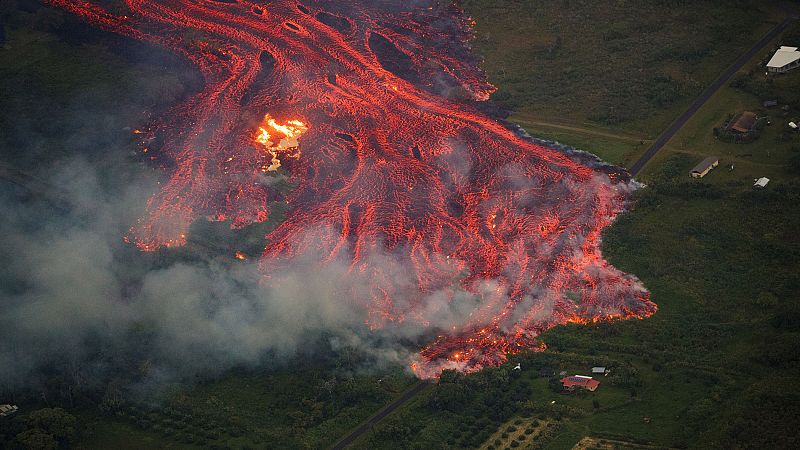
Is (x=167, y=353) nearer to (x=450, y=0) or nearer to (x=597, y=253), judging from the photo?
(x=597, y=253)

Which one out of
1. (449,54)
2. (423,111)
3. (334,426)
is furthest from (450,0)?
(334,426)

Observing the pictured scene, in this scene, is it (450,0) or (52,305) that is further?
(450,0)

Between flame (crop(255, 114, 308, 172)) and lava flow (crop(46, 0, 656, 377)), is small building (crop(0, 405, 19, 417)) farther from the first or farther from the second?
flame (crop(255, 114, 308, 172))

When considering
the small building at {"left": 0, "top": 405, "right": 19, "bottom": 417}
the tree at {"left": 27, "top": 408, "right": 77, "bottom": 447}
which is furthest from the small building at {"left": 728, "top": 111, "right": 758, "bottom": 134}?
the small building at {"left": 0, "top": 405, "right": 19, "bottom": 417}

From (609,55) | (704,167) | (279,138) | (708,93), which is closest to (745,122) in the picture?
(708,93)

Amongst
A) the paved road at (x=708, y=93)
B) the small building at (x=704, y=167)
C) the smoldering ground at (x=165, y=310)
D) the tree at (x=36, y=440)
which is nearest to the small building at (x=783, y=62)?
the paved road at (x=708, y=93)
